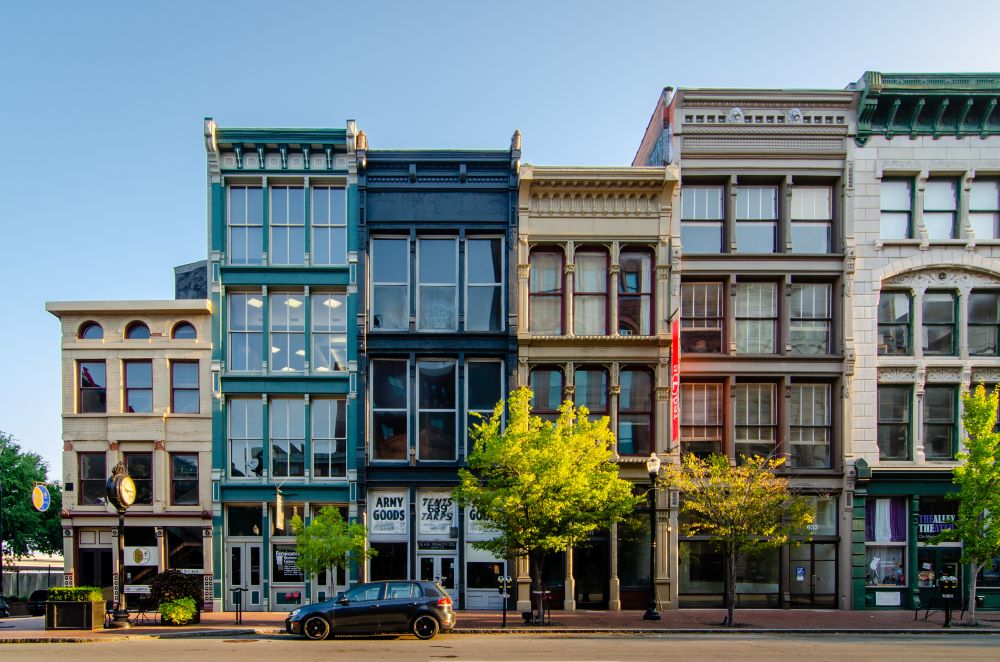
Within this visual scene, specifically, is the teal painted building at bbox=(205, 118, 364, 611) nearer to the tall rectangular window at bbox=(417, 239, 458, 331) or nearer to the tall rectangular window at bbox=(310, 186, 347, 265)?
the tall rectangular window at bbox=(310, 186, 347, 265)

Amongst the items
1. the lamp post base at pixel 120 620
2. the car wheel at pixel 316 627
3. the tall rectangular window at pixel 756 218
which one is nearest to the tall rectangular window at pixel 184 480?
the lamp post base at pixel 120 620

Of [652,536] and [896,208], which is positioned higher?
[896,208]

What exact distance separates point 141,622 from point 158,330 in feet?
32.2

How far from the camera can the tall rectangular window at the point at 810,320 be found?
2723cm

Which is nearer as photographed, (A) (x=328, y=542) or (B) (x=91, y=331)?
(A) (x=328, y=542)

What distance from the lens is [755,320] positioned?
27297 mm

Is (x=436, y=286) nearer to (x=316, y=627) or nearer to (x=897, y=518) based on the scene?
(x=316, y=627)

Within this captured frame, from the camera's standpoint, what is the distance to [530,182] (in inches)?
1045

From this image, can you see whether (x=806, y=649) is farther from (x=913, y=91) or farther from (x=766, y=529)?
(x=913, y=91)

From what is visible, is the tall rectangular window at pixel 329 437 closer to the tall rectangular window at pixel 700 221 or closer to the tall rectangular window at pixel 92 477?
the tall rectangular window at pixel 92 477

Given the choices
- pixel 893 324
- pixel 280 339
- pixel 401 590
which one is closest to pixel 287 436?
pixel 280 339

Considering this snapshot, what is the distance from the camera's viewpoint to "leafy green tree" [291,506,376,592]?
23.3 m

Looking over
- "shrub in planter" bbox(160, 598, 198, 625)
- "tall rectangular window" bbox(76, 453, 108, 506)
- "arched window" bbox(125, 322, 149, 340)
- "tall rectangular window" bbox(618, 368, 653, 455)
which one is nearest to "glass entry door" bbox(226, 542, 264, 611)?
"shrub in planter" bbox(160, 598, 198, 625)

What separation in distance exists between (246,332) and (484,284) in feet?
28.5
